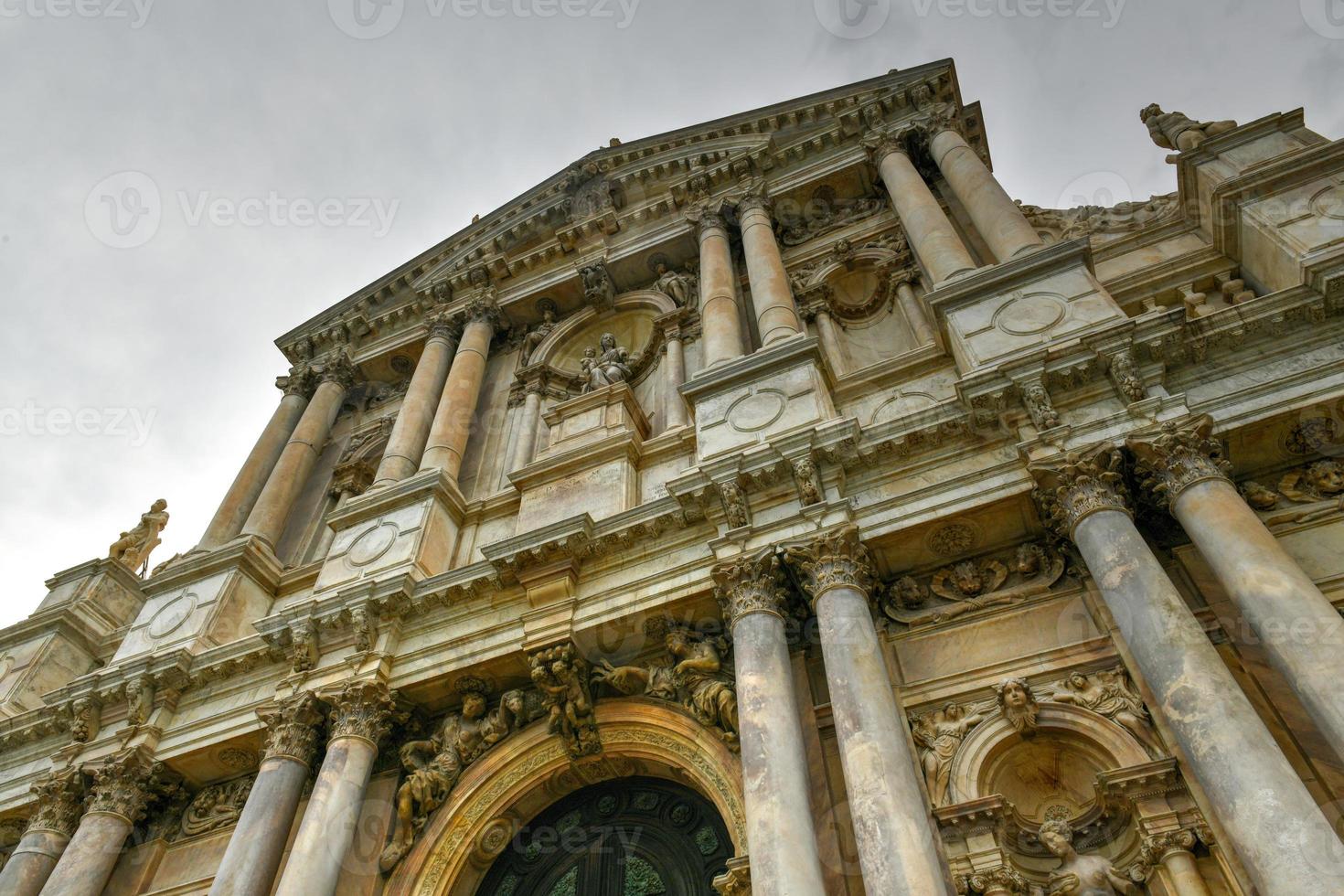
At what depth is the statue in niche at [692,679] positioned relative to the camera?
849cm

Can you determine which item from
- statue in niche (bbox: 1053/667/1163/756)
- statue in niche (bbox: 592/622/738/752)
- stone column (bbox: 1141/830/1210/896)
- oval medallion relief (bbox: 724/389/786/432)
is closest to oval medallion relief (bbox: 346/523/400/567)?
statue in niche (bbox: 592/622/738/752)

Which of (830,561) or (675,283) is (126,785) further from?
(675,283)

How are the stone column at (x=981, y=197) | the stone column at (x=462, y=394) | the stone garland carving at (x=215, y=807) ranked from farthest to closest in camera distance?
the stone column at (x=462, y=394) < the stone column at (x=981, y=197) < the stone garland carving at (x=215, y=807)

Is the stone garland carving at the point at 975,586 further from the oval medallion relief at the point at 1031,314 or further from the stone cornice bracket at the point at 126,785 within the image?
the stone cornice bracket at the point at 126,785

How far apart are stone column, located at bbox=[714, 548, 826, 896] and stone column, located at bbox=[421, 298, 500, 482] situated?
18.5 ft

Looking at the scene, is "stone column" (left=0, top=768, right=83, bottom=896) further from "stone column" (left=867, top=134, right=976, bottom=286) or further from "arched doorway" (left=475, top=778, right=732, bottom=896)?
"stone column" (left=867, top=134, right=976, bottom=286)

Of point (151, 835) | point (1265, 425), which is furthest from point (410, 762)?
point (1265, 425)

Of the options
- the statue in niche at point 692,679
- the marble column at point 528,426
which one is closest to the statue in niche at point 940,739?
the statue in niche at point 692,679

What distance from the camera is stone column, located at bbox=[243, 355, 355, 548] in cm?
1422

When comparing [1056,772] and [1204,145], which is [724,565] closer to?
[1056,772]

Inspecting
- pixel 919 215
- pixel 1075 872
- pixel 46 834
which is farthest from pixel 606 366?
pixel 1075 872

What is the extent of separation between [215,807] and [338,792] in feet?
9.72

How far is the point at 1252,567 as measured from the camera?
6.52 m

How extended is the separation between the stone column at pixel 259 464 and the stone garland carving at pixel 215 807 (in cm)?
428
